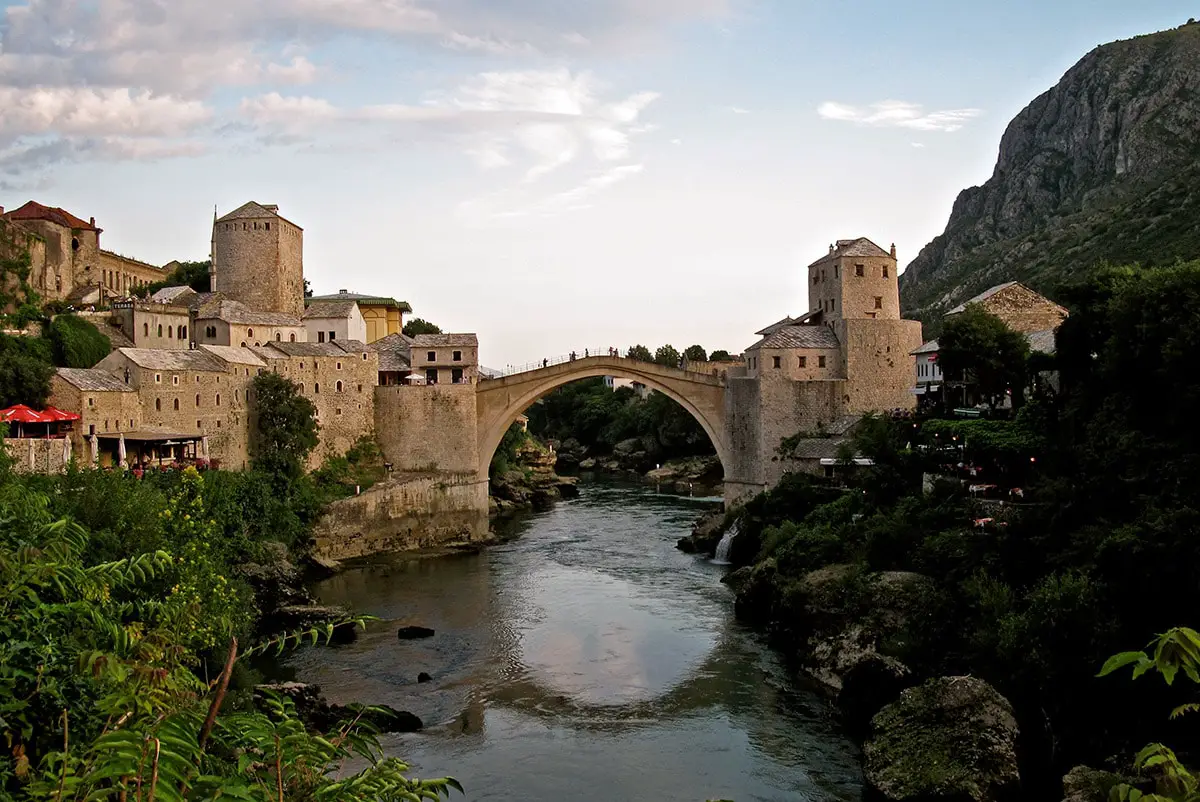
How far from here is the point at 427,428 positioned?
42000mm

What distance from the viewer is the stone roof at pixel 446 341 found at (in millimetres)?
42969

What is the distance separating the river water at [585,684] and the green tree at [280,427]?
5.23m

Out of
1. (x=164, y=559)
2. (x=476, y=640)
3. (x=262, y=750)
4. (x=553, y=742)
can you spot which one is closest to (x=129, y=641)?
(x=164, y=559)

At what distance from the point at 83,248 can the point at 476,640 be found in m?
30.8

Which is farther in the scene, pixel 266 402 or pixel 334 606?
pixel 266 402

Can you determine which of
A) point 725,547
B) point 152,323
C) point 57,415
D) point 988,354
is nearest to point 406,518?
point 725,547

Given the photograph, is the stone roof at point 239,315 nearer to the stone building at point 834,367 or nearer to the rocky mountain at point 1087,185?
the stone building at point 834,367

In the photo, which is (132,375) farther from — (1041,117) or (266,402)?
(1041,117)

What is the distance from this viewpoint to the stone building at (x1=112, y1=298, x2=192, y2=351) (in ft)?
131

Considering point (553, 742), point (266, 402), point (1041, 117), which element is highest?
point (1041, 117)

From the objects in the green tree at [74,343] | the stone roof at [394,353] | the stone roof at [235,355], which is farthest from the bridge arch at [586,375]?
the green tree at [74,343]

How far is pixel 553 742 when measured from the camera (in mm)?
18484

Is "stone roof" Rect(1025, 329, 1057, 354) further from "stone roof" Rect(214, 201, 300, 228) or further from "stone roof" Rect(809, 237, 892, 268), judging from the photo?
"stone roof" Rect(214, 201, 300, 228)

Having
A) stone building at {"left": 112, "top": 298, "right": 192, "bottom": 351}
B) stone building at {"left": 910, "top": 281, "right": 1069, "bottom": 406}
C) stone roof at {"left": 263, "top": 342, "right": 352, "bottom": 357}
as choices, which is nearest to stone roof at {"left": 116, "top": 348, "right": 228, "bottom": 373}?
stone building at {"left": 112, "top": 298, "right": 192, "bottom": 351}
